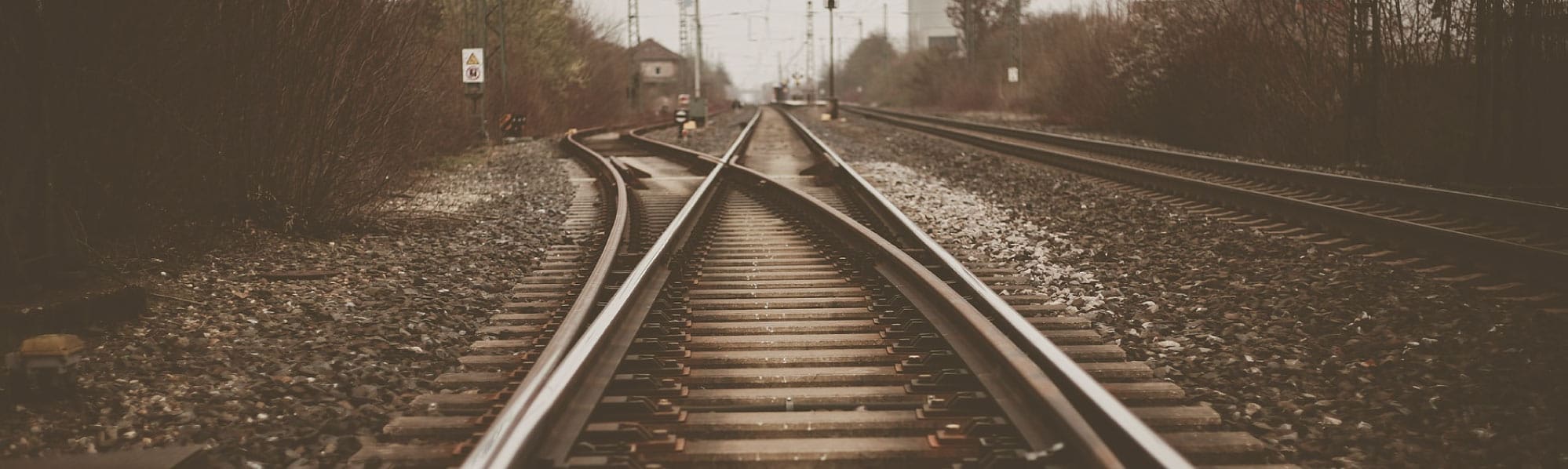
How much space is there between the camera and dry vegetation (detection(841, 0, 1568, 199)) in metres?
11.9

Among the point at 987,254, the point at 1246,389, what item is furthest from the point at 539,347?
the point at 987,254

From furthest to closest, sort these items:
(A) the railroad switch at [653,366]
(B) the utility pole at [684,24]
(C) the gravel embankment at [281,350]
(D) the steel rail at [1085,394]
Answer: (B) the utility pole at [684,24] → (A) the railroad switch at [653,366] → (C) the gravel embankment at [281,350] → (D) the steel rail at [1085,394]

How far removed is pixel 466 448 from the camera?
3.58 m

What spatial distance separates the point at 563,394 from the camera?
378 centimetres

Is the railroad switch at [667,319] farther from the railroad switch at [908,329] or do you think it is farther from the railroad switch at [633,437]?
the railroad switch at [633,437]

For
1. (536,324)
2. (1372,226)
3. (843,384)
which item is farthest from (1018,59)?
(843,384)

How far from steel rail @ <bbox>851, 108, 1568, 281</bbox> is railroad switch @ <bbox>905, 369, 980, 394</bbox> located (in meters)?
3.85

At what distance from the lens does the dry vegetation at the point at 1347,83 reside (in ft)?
39.1

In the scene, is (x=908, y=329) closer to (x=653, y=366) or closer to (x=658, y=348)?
(x=658, y=348)

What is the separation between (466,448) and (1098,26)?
29.8 metres

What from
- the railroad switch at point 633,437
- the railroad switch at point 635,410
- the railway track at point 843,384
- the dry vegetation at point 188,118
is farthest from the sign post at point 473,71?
the railroad switch at point 633,437

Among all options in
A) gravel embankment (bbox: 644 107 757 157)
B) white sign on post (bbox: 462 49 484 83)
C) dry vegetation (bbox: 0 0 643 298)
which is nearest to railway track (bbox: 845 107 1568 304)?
dry vegetation (bbox: 0 0 643 298)

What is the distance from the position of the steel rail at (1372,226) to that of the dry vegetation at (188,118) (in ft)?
25.7

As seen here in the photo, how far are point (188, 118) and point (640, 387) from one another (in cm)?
534
